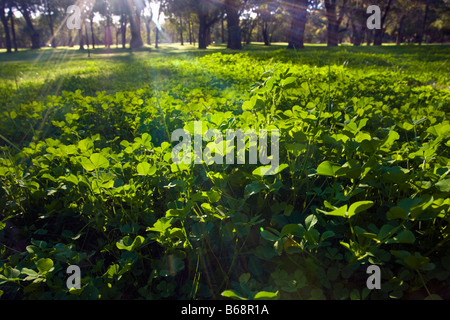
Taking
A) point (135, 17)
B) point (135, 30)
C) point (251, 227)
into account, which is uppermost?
point (135, 17)

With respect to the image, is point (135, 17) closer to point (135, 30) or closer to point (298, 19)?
point (135, 30)

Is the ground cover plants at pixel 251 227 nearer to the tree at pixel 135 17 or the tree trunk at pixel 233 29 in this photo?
the tree trunk at pixel 233 29

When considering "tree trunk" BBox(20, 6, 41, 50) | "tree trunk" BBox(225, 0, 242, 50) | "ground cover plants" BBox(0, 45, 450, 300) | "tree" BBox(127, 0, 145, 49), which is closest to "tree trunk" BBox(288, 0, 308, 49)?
"tree trunk" BBox(225, 0, 242, 50)

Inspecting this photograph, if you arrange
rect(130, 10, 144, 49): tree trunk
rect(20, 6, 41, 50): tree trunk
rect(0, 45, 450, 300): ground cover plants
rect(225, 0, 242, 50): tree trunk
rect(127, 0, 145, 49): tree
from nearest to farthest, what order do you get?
rect(0, 45, 450, 300): ground cover plants, rect(225, 0, 242, 50): tree trunk, rect(127, 0, 145, 49): tree, rect(130, 10, 144, 49): tree trunk, rect(20, 6, 41, 50): tree trunk

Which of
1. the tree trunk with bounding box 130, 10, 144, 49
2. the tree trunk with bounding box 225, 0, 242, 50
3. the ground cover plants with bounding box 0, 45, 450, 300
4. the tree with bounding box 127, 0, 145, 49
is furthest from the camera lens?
the tree trunk with bounding box 130, 10, 144, 49

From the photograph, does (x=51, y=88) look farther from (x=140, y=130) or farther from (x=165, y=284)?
(x=165, y=284)

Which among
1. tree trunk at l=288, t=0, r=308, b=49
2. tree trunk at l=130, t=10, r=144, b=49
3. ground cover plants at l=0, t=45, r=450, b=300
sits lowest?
ground cover plants at l=0, t=45, r=450, b=300

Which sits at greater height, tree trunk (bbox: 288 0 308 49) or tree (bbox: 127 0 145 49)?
tree (bbox: 127 0 145 49)

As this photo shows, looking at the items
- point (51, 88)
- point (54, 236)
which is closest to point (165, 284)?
point (54, 236)

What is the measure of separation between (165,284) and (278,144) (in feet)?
2.97

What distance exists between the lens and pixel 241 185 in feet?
5.30

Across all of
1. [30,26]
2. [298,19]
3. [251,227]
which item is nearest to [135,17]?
[30,26]

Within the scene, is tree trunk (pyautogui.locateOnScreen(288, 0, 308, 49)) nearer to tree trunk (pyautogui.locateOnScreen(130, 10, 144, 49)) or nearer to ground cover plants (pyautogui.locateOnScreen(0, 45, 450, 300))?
ground cover plants (pyautogui.locateOnScreen(0, 45, 450, 300))

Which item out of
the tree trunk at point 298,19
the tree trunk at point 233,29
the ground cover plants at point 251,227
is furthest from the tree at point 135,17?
the ground cover plants at point 251,227
